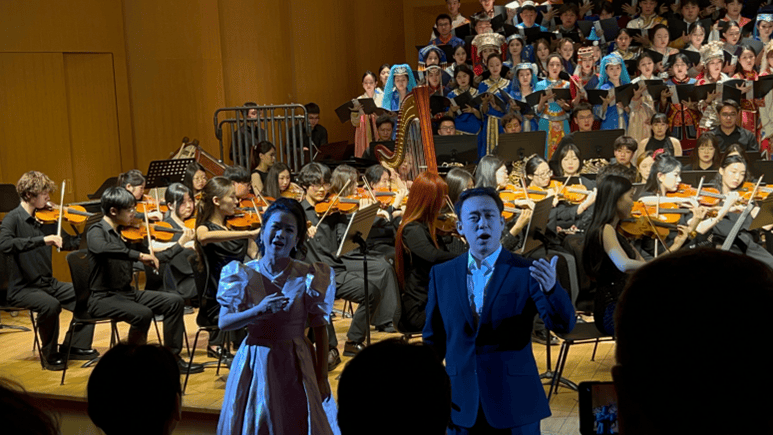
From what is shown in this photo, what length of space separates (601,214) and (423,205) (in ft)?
2.95

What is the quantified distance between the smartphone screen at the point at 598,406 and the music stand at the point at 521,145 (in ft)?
21.5

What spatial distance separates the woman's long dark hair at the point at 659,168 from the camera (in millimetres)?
6000

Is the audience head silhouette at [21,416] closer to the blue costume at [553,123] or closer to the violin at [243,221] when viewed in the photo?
the violin at [243,221]

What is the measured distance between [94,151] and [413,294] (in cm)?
707

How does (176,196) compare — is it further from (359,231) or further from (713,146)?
(713,146)

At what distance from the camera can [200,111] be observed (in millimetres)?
10875

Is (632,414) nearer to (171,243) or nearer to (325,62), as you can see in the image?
(171,243)

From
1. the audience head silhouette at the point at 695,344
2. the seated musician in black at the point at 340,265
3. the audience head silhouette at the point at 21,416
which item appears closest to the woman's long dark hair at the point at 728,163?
the seated musician in black at the point at 340,265

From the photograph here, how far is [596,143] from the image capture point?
25.2 ft

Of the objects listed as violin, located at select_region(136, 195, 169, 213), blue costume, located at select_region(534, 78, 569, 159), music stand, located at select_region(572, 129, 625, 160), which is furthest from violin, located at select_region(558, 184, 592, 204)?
violin, located at select_region(136, 195, 169, 213)

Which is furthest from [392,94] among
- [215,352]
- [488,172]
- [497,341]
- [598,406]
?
[598,406]

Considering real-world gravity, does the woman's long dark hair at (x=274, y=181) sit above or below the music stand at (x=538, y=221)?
above

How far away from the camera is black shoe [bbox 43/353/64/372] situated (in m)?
5.46

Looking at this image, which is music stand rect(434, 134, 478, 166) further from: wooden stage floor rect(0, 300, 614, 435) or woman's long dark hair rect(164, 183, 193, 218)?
woman's long dark hair rect(164, 183, 193, 218)
